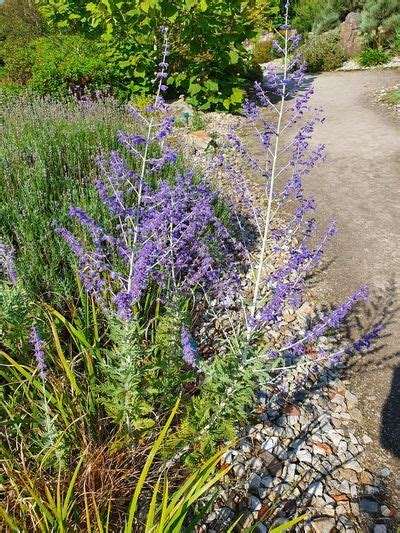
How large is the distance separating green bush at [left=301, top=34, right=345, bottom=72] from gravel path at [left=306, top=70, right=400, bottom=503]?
4997 millimetres

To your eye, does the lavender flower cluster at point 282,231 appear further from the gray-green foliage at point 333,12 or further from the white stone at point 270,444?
the gray-green foliage at point 333,12

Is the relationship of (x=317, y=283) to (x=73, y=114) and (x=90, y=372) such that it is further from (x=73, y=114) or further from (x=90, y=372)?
(x=73, y=114)

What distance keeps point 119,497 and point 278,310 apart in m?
1.36

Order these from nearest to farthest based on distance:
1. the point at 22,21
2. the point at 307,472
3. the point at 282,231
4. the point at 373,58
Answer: the point at 307,472
the point at 282,231
the point at 373,58
the point at 22,21

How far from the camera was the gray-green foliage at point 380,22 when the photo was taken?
1428 cm

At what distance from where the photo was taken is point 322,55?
46.3 ft

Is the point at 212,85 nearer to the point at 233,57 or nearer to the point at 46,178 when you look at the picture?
the point at 233,57

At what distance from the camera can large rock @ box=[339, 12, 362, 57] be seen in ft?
49.2

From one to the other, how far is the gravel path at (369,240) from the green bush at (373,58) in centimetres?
458

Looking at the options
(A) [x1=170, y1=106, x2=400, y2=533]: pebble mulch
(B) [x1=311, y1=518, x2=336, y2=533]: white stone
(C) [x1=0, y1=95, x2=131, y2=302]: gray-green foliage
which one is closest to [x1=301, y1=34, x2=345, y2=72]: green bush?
(C) [x1=0, y1=95, x2=131, y2=302]: gray-green foliage

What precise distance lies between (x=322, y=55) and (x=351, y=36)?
6.93 feet

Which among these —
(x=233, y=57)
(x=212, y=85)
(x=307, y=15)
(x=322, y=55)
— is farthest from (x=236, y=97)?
(x=307, y=15)

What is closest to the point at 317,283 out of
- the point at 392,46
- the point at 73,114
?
the point at 73,114

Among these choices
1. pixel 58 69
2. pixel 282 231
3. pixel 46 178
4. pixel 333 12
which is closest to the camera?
pixel 282 231
